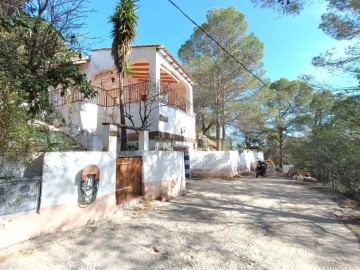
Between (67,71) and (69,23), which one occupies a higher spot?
(69,23)

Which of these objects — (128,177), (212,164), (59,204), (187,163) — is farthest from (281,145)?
(59,204)

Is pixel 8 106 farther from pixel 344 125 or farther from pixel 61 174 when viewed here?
pixel 344 125

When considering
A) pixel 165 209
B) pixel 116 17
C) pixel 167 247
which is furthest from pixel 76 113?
pixel 167 247

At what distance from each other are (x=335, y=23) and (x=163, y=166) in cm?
784

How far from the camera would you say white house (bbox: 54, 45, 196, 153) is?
412 inches

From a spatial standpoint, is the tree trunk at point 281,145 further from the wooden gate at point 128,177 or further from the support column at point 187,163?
the wooden gate at point 128,177

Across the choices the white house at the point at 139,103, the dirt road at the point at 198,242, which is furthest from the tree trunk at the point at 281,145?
the dirt road at the point at 198,242

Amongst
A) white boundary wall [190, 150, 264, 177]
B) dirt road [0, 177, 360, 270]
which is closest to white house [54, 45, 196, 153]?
white boundary wall [190, 150, 264, 177]

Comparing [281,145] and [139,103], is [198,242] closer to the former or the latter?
[139,103]

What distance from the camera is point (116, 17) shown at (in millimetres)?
9391

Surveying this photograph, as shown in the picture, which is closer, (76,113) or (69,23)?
(69,23)

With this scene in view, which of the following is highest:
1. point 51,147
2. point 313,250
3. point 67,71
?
point 67,71

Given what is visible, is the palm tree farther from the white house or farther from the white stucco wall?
the white stucco wall

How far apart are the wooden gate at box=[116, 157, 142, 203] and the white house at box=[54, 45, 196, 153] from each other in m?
2.87
